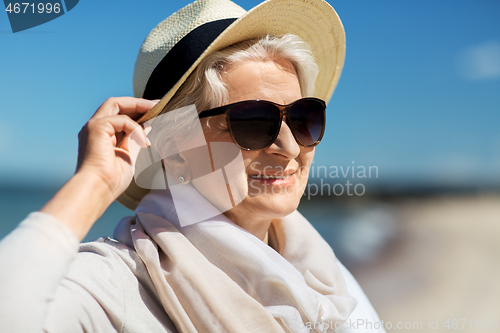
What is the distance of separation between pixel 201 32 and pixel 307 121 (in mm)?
739

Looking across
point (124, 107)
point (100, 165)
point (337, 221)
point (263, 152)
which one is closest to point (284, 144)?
point (263, 152)

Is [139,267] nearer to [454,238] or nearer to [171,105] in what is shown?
[171,105]

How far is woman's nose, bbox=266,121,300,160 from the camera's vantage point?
1843 mm

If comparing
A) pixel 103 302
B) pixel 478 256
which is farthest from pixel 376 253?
pixel 103 302

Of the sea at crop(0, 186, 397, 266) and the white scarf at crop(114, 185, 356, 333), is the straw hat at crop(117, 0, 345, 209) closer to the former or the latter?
the white scarf at crop(114, 185, 356, 333)

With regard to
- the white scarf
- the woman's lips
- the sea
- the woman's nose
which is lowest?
the sea

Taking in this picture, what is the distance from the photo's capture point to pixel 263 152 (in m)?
1.85

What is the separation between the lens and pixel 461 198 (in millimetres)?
20844

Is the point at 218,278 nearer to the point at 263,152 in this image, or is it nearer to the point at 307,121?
the point at 263,152

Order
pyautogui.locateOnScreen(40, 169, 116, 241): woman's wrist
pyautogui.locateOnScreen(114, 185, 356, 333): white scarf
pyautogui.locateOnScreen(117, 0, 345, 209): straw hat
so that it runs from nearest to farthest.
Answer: pyautogui.locateOnScreen(40, 169, 116, 241): woman's wrist → pyautogui.locateOnScreen(114, 185, 356, 333): white scarf → pyautogui.locateOnScreen(117, 0, 345, 209): straw hat

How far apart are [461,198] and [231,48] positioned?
23.1m

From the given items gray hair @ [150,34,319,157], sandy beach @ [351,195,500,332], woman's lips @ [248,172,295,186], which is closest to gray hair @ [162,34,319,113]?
gray hair @ [150,34,319,157]

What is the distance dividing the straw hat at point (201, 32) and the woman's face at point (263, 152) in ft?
0.64

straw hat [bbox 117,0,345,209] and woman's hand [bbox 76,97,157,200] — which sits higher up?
straw hat [bbox 117,0,345,209]
